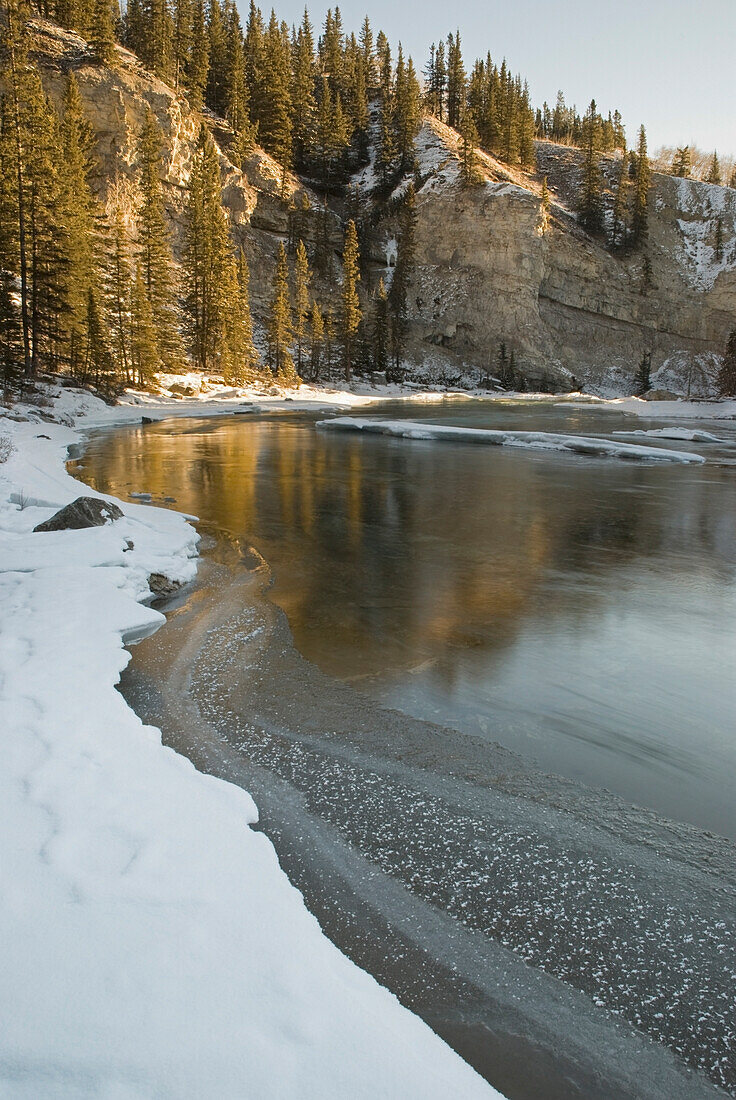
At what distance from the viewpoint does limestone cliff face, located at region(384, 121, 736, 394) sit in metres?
73.1

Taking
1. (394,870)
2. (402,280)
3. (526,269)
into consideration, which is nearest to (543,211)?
(526,269)

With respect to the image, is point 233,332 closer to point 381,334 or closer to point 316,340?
point 316,340

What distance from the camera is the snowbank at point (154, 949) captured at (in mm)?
2195

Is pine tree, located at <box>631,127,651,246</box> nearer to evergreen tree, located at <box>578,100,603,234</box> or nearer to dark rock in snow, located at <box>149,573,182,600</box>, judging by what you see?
evergreen tree, located at <box>578,100,603,234</box>

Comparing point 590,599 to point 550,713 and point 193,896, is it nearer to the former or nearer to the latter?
point 550,713

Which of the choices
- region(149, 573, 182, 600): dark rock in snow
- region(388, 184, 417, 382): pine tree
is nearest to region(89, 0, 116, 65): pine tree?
region(388, 184, 417, 382): pine tree

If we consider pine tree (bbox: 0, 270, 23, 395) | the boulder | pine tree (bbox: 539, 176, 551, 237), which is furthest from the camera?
pine tree (bbox: 539, 176, 551, 237)

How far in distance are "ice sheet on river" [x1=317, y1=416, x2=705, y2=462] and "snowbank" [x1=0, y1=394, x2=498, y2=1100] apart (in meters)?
23.1

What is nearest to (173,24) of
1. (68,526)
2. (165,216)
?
(165,216)

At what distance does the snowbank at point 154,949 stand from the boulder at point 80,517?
16.4 feet

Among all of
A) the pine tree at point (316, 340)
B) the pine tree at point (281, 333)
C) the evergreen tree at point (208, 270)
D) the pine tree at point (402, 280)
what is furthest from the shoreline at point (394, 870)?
the pine tree at point (402, 280)

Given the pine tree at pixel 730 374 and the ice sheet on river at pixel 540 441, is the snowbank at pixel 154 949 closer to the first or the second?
the ice sheet on river at pixel 540 441

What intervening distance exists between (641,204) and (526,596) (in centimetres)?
8848

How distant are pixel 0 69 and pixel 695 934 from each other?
4188 centimetres
